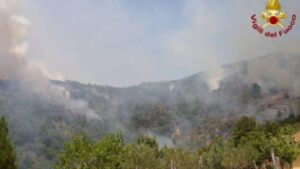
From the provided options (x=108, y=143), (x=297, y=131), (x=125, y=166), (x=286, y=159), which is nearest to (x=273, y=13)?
(x=108, y=143)

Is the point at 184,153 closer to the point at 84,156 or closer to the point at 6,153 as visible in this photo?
the point at 84,156

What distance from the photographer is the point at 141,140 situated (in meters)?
102

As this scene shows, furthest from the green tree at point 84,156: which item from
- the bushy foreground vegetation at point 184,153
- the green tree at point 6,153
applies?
the green tree at point 6,153

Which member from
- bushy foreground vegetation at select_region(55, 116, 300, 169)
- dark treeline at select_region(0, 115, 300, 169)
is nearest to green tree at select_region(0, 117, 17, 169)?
dark treeline at select_region(0, 115, 300, 169)

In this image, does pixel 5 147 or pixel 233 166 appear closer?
pixel 5 147

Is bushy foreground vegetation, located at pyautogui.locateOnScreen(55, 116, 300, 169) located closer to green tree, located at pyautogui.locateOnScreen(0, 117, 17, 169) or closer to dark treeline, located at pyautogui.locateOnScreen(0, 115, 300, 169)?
dark treeline, located at pyautogui.locateOnScreen(0, 115, 300, 169)

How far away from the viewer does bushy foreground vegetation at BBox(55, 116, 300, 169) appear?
56478 mm

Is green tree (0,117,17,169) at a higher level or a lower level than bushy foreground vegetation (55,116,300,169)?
lower

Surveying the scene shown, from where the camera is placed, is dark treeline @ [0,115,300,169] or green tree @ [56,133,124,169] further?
dark treeline @ [0,115,300,169]

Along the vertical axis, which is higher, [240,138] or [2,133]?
[240,138]

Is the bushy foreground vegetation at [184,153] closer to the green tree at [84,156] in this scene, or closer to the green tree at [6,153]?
the green tree at [84,156]

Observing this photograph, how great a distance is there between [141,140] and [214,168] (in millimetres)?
17295

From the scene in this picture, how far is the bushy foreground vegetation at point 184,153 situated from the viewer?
56.5m

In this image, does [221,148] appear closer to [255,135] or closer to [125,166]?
[255,135]
